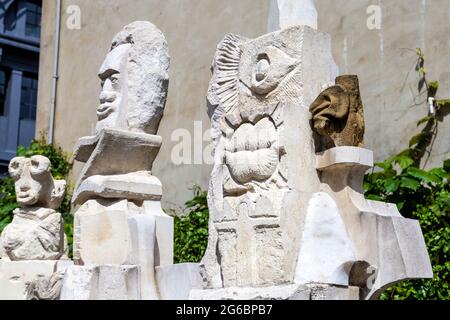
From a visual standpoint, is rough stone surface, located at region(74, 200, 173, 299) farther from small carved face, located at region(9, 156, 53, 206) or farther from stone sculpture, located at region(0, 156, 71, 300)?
small carved face, located at region(9, 156, 53, 206)

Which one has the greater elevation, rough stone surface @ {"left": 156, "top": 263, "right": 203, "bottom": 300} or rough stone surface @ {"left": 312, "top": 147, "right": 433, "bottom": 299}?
rough stone surface @ {"left": 312, "top": 147, "right": 433, "bottom": 299}

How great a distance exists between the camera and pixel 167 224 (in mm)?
4617

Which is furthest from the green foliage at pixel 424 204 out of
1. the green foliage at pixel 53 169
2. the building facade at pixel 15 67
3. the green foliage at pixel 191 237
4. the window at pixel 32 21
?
the window at pixel 32 21

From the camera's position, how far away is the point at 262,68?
3814mm

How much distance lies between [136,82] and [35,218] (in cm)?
134

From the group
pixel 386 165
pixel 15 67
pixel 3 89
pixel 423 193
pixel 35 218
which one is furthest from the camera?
pixel 3 89

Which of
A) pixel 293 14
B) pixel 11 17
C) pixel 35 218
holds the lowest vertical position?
pixel 35 218

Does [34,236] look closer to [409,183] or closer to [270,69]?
[270,69]

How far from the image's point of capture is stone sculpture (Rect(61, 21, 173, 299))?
4234mm

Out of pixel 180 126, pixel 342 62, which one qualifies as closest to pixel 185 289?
pixel 342 62

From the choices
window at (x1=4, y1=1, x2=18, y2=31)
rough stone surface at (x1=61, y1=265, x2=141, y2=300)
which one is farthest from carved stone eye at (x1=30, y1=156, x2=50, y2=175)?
window at (x1=4, y1=1, x2=18, y2=31)

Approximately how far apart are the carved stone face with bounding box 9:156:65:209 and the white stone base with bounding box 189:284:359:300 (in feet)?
7.08

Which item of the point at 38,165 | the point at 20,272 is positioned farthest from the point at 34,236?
the point at 38,165

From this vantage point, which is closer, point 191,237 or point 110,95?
point 110,95
